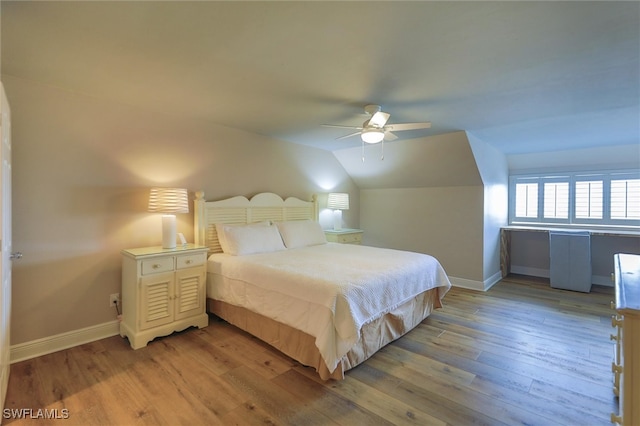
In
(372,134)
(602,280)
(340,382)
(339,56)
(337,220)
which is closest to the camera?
(339,56)

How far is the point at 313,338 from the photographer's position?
89.7 inches

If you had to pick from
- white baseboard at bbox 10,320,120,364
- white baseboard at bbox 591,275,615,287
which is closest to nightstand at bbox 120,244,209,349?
white baseboard at bbox 10,320,120,364

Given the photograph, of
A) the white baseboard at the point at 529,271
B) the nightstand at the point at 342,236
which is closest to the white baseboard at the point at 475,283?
the white baseboard at the point at 529,271

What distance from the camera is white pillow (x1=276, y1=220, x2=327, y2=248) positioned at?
4.00m

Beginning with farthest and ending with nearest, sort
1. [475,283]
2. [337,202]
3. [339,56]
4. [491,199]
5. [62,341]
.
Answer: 1. [337,202]
2. [491,199]
3. [475,283]
4. [62,341]
5. [339,56]

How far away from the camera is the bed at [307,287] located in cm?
217

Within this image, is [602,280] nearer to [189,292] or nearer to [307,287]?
[307,287]

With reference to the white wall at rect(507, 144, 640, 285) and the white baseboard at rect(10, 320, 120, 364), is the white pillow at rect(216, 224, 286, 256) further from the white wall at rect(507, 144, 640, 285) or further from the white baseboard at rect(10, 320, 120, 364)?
the white wall at rect(507, 144, 640, 285)

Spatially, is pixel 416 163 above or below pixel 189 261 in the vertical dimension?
above

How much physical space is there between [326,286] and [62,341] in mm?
2500

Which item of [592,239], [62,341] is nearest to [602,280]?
[592,239]

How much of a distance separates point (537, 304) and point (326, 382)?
3311mm

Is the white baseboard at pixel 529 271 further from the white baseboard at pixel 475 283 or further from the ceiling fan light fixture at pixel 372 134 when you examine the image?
the ceiling fan light fixture at pixel 372 134

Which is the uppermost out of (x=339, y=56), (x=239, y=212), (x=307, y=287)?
(x=339, y=56)
